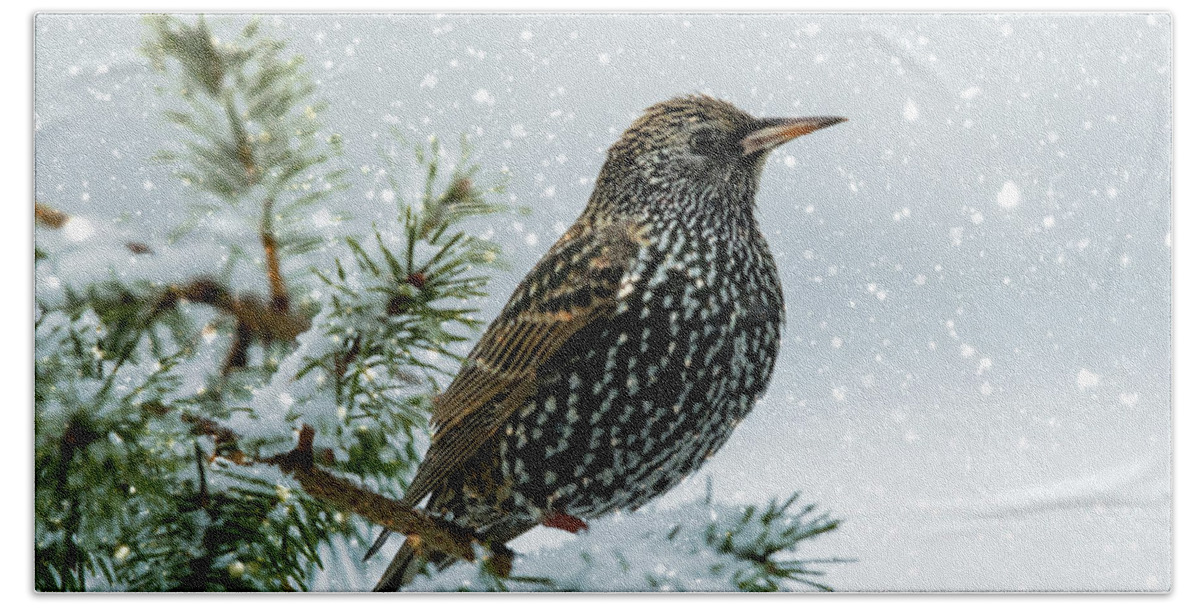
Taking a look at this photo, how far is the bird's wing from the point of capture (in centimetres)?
140

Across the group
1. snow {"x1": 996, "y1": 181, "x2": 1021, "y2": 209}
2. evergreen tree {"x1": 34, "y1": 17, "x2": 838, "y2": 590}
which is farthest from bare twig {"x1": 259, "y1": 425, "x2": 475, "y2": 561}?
snow {"x1": 996, "y1": 181, "x2": 1021, "y2": 209}

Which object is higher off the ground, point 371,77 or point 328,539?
point 371,77

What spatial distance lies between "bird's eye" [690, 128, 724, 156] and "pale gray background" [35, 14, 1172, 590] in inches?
3.4

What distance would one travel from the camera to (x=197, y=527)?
151cm

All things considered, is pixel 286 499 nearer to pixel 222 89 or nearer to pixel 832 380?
pixel 222 89

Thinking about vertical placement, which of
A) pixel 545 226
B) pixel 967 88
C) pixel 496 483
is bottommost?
pixel 496 483

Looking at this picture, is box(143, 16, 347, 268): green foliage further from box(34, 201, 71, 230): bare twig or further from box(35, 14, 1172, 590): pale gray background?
box(34, 201, 71, 230): bare twig

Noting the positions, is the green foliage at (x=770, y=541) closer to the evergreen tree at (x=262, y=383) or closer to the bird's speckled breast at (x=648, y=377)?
the evergreen tree at (x=262, y=383)

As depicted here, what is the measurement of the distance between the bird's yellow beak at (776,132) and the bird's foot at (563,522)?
1.79 ft

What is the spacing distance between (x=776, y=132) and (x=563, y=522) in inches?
23.8

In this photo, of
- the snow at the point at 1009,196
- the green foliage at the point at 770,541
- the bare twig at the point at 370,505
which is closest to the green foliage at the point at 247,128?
the bare twig at the point at 370,505

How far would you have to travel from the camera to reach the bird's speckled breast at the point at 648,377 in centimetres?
138

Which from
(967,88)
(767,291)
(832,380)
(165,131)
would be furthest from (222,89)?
(967,88)

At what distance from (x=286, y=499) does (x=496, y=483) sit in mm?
315
